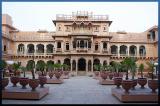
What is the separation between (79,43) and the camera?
1944 inches

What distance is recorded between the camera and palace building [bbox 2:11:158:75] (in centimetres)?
4938

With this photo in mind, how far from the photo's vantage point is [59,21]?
2015 inches

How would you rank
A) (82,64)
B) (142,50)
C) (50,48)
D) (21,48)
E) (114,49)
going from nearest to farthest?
1. (82,64)
2. (142,50)
3. (114,49)
4. (21,48)
5. (50,48)

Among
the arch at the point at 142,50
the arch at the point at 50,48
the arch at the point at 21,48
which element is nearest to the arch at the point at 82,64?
the arch at the point at 50,48

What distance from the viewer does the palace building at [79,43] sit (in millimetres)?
49375

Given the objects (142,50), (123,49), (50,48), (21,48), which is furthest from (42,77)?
(142,50)

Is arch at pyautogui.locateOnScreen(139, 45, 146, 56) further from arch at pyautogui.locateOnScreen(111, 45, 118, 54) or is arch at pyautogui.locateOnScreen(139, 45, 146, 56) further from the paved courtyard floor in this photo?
the paved courtyard floor

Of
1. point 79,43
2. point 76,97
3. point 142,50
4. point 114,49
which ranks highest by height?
point 79,43

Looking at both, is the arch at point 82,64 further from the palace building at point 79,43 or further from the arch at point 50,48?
the arch at point 50,48

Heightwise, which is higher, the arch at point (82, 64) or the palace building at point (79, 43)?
the palace building at point (79, 43)

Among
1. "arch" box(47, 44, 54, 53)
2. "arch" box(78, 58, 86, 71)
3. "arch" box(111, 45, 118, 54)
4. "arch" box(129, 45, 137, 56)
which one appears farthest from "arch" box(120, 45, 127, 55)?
"arch" box(47, 44, 54, 53)

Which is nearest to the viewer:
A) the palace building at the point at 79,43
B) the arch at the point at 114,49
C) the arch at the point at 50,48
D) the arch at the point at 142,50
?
the palace building at the point at 79,43

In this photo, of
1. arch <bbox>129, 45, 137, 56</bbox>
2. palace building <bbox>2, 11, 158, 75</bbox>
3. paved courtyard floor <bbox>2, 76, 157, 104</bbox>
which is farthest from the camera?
arch <bbox>129, 45, 137, 56</bbox>

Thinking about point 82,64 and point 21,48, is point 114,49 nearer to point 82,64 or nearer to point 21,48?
point 82,64
